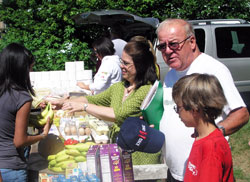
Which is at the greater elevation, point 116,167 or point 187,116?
point 187,116

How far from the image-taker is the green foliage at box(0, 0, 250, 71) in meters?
10.3

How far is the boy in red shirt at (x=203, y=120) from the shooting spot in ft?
5.85

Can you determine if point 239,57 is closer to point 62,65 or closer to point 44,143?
point 62,65

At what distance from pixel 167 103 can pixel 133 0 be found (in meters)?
8.92

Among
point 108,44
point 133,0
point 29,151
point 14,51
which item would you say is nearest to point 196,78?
point 14,51

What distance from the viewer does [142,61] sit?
2.95m

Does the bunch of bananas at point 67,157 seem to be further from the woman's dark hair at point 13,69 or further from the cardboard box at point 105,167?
the woman's dark hair at point 13,69

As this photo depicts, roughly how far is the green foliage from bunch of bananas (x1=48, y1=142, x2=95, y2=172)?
6767 mm

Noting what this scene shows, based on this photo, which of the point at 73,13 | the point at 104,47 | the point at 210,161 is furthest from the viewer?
the point at 73,13

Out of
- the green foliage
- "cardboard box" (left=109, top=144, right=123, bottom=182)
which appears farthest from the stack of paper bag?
the green foliage

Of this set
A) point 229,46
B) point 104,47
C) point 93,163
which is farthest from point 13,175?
point 229,46

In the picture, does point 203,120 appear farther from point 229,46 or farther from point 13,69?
point 229,46

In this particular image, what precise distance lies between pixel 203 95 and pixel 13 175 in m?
1.66

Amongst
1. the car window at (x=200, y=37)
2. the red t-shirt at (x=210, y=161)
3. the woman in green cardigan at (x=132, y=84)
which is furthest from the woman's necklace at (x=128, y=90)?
the car window at (x=200, y=37)
